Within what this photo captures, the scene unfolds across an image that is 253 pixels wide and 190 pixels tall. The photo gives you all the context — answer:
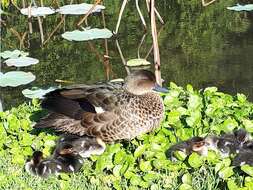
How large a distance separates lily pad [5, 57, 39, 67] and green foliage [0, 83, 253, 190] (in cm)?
246

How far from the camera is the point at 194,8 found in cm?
1059

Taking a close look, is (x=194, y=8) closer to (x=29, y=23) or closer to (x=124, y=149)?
(x=29, y=23)

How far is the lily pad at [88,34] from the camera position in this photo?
902 cm


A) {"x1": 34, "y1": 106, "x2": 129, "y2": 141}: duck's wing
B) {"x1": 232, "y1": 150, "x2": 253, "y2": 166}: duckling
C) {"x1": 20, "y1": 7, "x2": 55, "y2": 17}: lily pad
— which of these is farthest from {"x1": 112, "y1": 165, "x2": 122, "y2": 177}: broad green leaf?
{"x1": 20, "y1": 7, "x2": 55, "y2": 17}: lily pad

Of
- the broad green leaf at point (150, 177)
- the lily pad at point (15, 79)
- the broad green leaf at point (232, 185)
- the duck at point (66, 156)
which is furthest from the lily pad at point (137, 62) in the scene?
the broad green leaf at point (232, 185)

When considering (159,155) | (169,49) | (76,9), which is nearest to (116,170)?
(159,155)

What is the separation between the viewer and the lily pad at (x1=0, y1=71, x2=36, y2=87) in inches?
283

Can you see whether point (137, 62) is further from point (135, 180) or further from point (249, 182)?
point (249, 182)

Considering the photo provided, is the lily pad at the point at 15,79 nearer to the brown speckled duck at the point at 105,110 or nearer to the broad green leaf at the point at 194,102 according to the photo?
the brown speckled duck at the point at 105,110

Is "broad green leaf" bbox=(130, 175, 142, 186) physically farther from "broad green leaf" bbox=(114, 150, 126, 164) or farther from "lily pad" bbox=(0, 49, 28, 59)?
"lily pad" bbox=(0, 49, 28, 59)

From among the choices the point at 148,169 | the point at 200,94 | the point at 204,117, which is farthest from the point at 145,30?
the point at 148,169

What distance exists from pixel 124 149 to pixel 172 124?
0.44m

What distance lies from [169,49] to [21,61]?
1.94m

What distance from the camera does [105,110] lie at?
4781 millimetres
